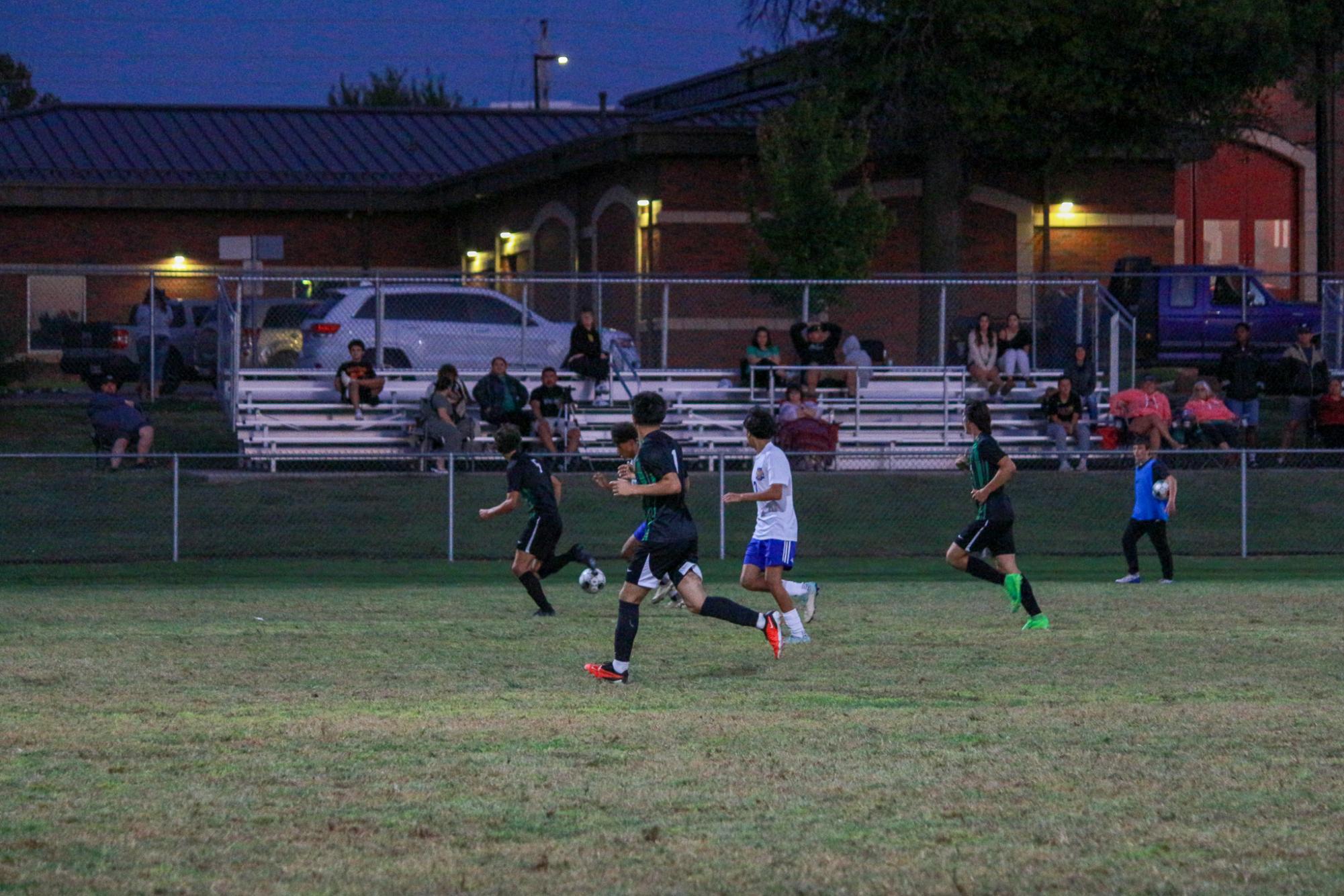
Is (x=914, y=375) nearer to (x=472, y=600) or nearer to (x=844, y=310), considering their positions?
(x=844, y=310)

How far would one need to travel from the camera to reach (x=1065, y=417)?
23.6 m

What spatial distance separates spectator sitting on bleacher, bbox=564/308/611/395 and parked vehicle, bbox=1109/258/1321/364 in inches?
394

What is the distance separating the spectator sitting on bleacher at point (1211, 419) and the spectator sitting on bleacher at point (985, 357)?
8.76ft

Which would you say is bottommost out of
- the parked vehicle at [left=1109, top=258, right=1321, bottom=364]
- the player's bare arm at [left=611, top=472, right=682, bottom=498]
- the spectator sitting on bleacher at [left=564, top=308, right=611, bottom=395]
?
the player's bare arm at [left=611, top=472, right=682, bottom=498]

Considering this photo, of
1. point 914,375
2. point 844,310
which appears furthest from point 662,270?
point 914,375

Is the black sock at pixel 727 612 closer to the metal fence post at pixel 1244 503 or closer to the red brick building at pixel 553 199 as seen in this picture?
the metal fence post at pixel 1244 503

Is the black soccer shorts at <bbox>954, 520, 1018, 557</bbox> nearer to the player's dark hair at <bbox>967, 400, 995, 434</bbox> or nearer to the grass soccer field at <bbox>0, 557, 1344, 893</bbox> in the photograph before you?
the grass soccer field at <bbox>0, 557, 1344, 893</bbox>

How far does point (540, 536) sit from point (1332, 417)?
14.2 m

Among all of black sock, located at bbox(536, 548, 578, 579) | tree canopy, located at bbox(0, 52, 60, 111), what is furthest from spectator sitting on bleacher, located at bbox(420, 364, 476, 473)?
tree canopy, located at bbox(0, 52, 60, 111)

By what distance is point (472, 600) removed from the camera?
15203mm

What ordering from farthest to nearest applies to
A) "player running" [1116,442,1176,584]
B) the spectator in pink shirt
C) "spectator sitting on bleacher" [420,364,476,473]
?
the spectator in pink shirt, "spectator sitting on bleacher" [420,364,476,473], "player running" [1116,442,1176,584]

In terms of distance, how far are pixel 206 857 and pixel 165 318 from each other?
2527 cm

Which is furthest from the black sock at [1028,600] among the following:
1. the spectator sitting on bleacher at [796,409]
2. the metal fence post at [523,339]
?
the metal fence post at [523,339]

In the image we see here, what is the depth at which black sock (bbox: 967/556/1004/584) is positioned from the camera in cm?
1336
